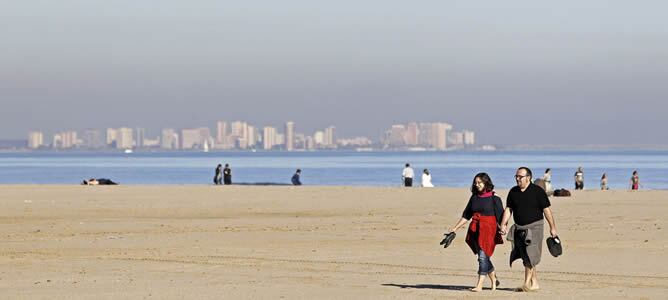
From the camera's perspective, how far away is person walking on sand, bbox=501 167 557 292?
44.2ft

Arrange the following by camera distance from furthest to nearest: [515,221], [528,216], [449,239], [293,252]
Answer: [293,252] → [449,239] → [515,221] → [528,216]

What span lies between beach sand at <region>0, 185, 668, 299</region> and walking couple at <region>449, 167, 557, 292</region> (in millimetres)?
337

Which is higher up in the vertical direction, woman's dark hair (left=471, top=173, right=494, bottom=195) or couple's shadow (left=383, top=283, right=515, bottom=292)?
woman's dark hair (left=471, top=173, right=494, bottom=195)

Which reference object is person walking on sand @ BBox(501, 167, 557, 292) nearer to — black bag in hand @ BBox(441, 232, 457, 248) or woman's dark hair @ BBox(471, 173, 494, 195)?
woman's dark hair @ BBox(471, 173, 494, 195)

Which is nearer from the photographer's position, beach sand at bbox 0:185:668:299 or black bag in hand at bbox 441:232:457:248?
black bag in hand at bbox 441:232:457:248

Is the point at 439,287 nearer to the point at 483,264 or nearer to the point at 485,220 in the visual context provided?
the point at 483,264

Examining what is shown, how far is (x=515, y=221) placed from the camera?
13.7 m

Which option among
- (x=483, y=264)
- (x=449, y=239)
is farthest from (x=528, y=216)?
(x=449, y=239)

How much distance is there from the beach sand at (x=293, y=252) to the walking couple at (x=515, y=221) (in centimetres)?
34

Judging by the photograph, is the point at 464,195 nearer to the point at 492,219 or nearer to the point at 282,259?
the point at 282,259

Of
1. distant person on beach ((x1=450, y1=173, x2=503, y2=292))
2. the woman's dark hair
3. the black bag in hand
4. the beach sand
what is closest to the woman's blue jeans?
distant person on beach ((x1=450, y1=173, x2=503, y2=292))

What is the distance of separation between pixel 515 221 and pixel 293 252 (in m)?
6.30

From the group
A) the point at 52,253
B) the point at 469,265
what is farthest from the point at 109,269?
the point at 469,265

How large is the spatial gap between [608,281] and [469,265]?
8.80 feet
